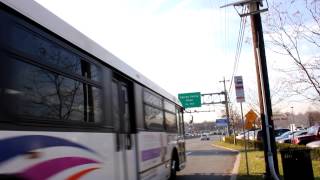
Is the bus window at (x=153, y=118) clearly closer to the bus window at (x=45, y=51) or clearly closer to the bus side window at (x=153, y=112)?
the bus side window at (x=153, y=112)

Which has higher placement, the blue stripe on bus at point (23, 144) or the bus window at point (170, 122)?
the bus window at point (170, 122)

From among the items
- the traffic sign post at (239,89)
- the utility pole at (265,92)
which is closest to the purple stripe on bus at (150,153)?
the utility pole at (265,92)

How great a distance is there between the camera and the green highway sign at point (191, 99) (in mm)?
62094

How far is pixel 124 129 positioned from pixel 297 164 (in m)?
5.74

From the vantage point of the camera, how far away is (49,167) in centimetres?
566

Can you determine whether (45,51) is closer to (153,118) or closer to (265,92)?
(153,118)

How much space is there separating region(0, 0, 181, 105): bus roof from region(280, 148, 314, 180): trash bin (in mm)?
5391

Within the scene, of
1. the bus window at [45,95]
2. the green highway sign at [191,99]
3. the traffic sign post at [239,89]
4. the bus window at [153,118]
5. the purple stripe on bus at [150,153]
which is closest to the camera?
the bus window at [45,95]

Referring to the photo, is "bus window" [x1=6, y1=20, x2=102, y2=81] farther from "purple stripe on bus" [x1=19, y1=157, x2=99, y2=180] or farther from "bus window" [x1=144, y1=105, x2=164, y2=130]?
"bus window" [x1=144, y1=105, x2=164, y2=130]

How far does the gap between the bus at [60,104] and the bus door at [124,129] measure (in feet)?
0.06

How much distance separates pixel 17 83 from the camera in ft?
17.4

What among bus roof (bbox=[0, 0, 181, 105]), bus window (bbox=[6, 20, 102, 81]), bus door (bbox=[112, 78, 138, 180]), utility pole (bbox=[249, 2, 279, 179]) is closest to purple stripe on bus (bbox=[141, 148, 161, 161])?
bus door (bbox=[112, 78, 138, 180])

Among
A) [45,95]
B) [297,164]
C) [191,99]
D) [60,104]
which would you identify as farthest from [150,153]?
[191,99]

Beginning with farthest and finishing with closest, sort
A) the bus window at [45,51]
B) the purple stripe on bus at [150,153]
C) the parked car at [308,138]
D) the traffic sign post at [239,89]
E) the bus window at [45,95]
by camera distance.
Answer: the parked car at [308,138], the traffic sign post at [239,89], the purple stripe on bus at [150,153], the bus window at [45,51], the bus window at [45,95]
